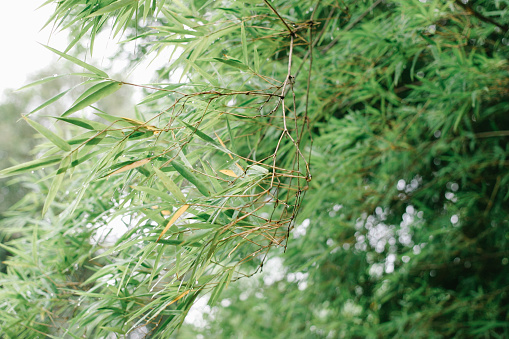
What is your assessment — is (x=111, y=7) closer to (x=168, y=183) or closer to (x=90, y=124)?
(x=90, y=124)

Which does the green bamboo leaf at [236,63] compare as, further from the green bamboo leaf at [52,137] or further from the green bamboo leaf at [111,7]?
the green bamboo leaf at [52,137]

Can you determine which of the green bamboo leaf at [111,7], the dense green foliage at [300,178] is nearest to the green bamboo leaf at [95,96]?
the dense green foliage at [300,178]

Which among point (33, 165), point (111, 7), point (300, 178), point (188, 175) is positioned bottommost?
point (300, 178)

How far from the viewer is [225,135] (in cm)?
98

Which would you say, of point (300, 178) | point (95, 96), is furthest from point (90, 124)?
point (300, 178)

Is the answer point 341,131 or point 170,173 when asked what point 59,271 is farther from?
point 341,131

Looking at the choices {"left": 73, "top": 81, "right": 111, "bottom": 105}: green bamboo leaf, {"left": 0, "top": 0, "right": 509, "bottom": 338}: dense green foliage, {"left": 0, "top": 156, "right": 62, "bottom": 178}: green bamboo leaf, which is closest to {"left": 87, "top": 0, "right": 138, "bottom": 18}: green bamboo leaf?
{"left": 0, "top": 0, "right": 509, "bottom": 338}: dense green foliage

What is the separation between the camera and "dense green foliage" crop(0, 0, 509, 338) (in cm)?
68

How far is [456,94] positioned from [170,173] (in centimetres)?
104

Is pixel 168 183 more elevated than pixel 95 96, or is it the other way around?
pixel 95 96

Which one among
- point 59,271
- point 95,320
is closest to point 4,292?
point 59,271

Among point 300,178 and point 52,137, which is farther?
point 300,178

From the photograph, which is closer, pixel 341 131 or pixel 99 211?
pixel 99 211

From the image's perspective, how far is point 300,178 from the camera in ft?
2.40
